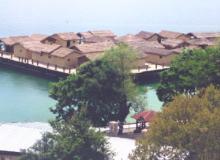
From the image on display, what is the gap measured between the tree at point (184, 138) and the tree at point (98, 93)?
698cm

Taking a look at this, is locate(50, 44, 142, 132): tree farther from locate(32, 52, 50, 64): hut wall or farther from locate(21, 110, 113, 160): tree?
locate(32, 52, 50, 64): hut wall

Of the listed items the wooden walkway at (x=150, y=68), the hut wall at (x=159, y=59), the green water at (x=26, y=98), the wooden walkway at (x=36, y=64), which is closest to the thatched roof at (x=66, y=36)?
the wooden walkway at (x=36, y=64)

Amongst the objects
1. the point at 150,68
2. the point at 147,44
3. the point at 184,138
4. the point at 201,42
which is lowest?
the point at 150,68

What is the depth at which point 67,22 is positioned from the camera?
194 ft

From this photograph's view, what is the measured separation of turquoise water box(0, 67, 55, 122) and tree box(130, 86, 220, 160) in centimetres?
1120

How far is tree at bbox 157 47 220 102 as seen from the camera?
62.4 feet

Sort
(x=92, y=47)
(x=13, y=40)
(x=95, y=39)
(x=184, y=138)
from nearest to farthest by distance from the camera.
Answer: (x=184, y=138) < (x=92, y=47) < (x=13, y=40) < (x=95, y=39)

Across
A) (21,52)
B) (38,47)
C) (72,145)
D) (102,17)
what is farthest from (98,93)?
(102,17)

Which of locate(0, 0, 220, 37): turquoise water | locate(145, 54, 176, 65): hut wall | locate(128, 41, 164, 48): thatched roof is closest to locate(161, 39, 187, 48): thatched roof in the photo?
locate(128, 41, 164, 48): thatched roof

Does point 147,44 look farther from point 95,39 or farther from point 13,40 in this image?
point 13,40

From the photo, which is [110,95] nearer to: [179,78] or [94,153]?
[179,78]

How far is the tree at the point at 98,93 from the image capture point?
62.1ft

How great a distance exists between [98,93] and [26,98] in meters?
9.32

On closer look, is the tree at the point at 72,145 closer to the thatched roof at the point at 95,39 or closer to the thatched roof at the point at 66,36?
the thatched roof at the point at 95,39
